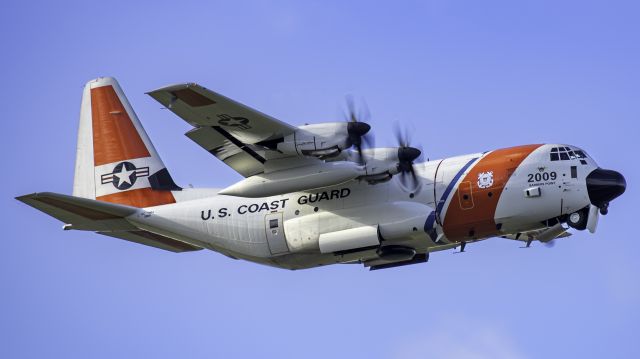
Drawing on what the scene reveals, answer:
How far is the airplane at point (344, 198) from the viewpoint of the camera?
1070 inches

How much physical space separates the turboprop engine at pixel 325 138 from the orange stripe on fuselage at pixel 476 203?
3061mm

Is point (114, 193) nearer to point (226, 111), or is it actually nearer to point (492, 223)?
point (226, 111)

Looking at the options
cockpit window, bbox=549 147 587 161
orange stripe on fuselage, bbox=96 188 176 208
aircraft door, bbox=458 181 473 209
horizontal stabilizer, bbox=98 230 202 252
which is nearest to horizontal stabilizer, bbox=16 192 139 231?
horizontal stabilizer, bbox=98 230 202 252

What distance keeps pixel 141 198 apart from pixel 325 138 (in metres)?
7.49

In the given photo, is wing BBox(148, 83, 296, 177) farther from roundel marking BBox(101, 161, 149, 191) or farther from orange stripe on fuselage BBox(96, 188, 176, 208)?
roundel marking BBox(101, 161, 149, 191)

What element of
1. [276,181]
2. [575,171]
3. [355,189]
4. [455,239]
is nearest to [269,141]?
[276,181]

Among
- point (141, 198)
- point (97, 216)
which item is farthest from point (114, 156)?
point (97, 216)

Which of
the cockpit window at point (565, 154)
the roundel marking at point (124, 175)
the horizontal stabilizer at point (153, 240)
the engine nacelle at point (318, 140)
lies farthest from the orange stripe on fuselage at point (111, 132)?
the cockpit window at point (565, 154)

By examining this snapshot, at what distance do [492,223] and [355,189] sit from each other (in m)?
3.73

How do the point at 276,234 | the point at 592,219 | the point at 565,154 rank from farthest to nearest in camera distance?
the point at 276,234 → the point at 565,154 → the point at 592,219

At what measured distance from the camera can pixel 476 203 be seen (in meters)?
27.8

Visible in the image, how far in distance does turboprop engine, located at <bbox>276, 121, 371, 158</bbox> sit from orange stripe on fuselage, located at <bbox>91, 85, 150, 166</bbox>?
287 inches

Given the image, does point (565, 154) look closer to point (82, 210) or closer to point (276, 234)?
point (276, 234)

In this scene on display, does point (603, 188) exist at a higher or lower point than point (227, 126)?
lower
